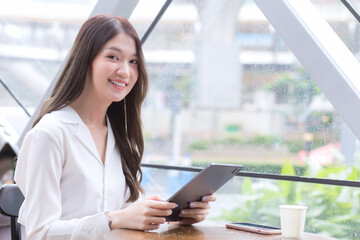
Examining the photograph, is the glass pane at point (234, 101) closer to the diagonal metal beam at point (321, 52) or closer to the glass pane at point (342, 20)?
the glass pane at point (342, 20)

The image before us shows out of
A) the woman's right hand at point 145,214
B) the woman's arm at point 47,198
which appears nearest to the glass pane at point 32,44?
the woman's arm at point 47,198

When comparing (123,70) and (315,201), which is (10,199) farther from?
(315,201)

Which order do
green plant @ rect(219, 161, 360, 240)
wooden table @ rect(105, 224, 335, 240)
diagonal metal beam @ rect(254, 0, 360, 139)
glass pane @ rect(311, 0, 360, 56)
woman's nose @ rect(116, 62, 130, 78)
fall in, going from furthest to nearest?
green plant @ rect(219, 161, 360, 240) < glass pane @ rect(311, 0, 360, 56) < diagonal metal beam @ rect(254, 0, 360, 139) < woman's nose @ rect(116, 62, 130, 78) < wooden table @ rect(105, 224, 335, 240)

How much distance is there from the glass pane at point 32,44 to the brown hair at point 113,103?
75.7 inches

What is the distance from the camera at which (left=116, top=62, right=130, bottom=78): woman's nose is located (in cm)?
221

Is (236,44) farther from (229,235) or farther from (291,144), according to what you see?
(229,235)

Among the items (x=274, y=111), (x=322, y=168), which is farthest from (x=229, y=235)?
(x=274, y=111)

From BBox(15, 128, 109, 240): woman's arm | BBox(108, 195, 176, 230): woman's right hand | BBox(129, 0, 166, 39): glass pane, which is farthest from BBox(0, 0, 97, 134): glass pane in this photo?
BBox(108, 195, 176, 230): woman's right hand

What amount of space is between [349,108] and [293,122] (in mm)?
777

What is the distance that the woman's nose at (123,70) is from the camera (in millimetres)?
2211

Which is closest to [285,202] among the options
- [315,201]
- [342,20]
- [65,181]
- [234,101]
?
[315,201]

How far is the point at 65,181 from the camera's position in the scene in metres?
2.08

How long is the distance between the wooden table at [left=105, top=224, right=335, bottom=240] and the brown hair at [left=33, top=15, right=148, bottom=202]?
417 mm

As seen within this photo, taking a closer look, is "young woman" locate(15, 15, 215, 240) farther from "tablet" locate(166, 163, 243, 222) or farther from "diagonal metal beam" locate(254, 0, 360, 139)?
"diagonal metal beam" locate(254, 0, 360, 139)
